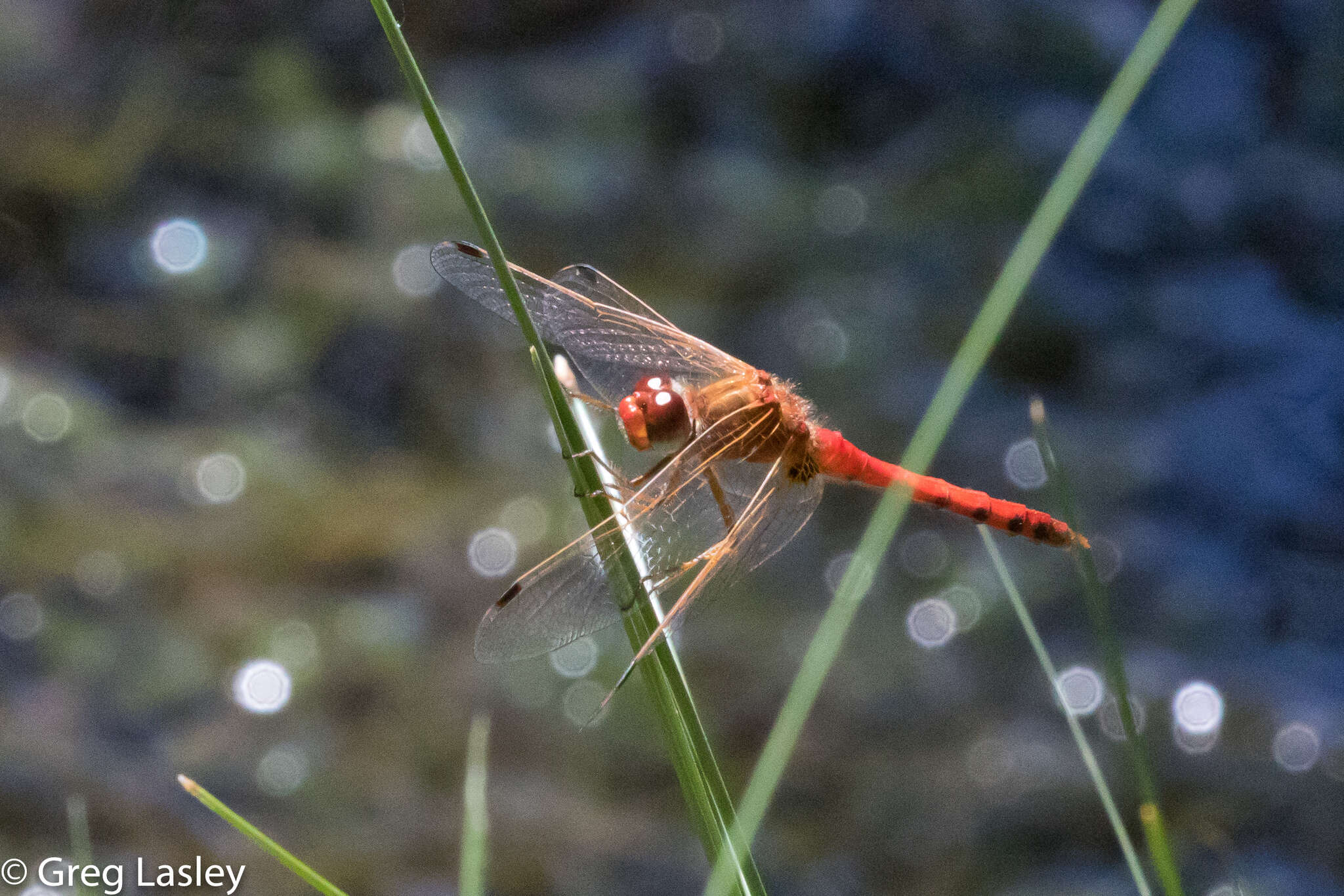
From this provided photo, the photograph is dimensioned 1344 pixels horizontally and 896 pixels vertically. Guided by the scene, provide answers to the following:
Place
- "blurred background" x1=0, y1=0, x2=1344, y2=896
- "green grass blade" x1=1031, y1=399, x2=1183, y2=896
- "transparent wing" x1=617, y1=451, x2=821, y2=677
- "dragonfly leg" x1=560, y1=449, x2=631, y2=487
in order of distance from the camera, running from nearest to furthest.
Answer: "green grass blade" x1=1031, y1=399, x2=1183, y2=896
"dragonfly leg" x1=560, y1=449, x2=631, y2=487
"transparent wing" x1=617, y1=451, x2=821, y2=677
"blurred background" x1=0, y1=0, x2=1344, y2=896

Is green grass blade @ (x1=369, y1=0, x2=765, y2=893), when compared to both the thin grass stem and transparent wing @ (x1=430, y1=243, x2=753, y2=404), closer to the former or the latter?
the thin grass stem

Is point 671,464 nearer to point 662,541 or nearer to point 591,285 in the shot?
point 662,541

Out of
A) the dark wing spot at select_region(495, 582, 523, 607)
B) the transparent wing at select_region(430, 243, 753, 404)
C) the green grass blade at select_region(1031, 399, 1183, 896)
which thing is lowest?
the green grass blade at select_region(1031, 399, 1183, 896)

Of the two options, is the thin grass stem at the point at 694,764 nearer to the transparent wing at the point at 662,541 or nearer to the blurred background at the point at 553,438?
the transparent wing at the point at 662,541

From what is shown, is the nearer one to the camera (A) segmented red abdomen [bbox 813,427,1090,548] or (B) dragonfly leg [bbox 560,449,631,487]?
(B) dragonfly leg [bbox 560,449,631,487]

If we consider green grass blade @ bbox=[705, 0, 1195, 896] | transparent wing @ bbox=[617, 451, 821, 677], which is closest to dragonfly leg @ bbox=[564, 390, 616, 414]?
transparent wing @ bbox=[617, 451, 821, 677]

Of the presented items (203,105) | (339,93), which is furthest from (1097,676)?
(203,105)

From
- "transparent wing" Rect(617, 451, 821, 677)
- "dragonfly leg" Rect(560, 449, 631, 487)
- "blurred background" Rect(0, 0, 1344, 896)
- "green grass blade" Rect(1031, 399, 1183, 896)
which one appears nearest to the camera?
"green grass blade" Rect(1031, 399, 1183, 896)

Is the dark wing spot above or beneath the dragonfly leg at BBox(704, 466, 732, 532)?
beneath
